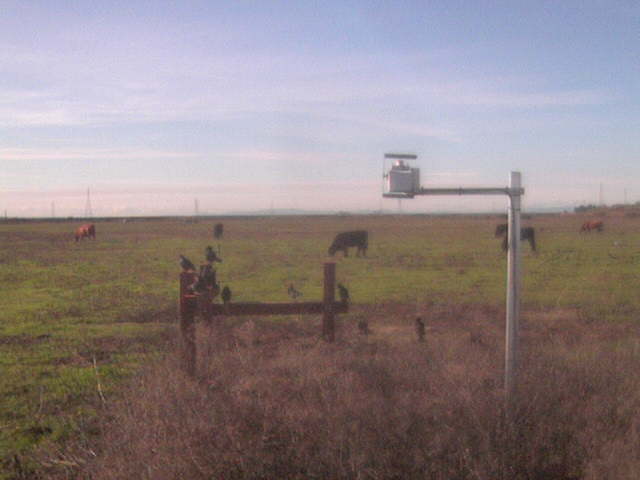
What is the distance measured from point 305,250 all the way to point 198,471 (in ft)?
80.2

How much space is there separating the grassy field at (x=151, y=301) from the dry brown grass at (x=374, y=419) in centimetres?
63

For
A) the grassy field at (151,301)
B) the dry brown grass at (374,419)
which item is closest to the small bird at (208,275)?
the dry brown grass at (374,419)

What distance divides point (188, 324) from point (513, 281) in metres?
2.96

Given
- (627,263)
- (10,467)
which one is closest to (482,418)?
(10,467)

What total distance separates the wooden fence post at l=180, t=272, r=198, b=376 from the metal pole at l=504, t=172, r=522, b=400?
8.55ft

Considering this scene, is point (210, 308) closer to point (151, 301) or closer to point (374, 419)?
point (374, 419)

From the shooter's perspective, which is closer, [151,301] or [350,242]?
[151,301]

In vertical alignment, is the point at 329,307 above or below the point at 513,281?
below

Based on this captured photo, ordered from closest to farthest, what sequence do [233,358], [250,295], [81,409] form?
[233,358]
[81,409]
[250,295]

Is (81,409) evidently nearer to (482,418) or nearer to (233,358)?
(233,358)

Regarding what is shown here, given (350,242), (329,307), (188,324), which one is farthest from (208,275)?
(350,242)

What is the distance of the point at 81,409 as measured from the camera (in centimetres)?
586

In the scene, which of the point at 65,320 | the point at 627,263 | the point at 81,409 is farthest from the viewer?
the point at 627,263

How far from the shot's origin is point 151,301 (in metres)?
13.0
